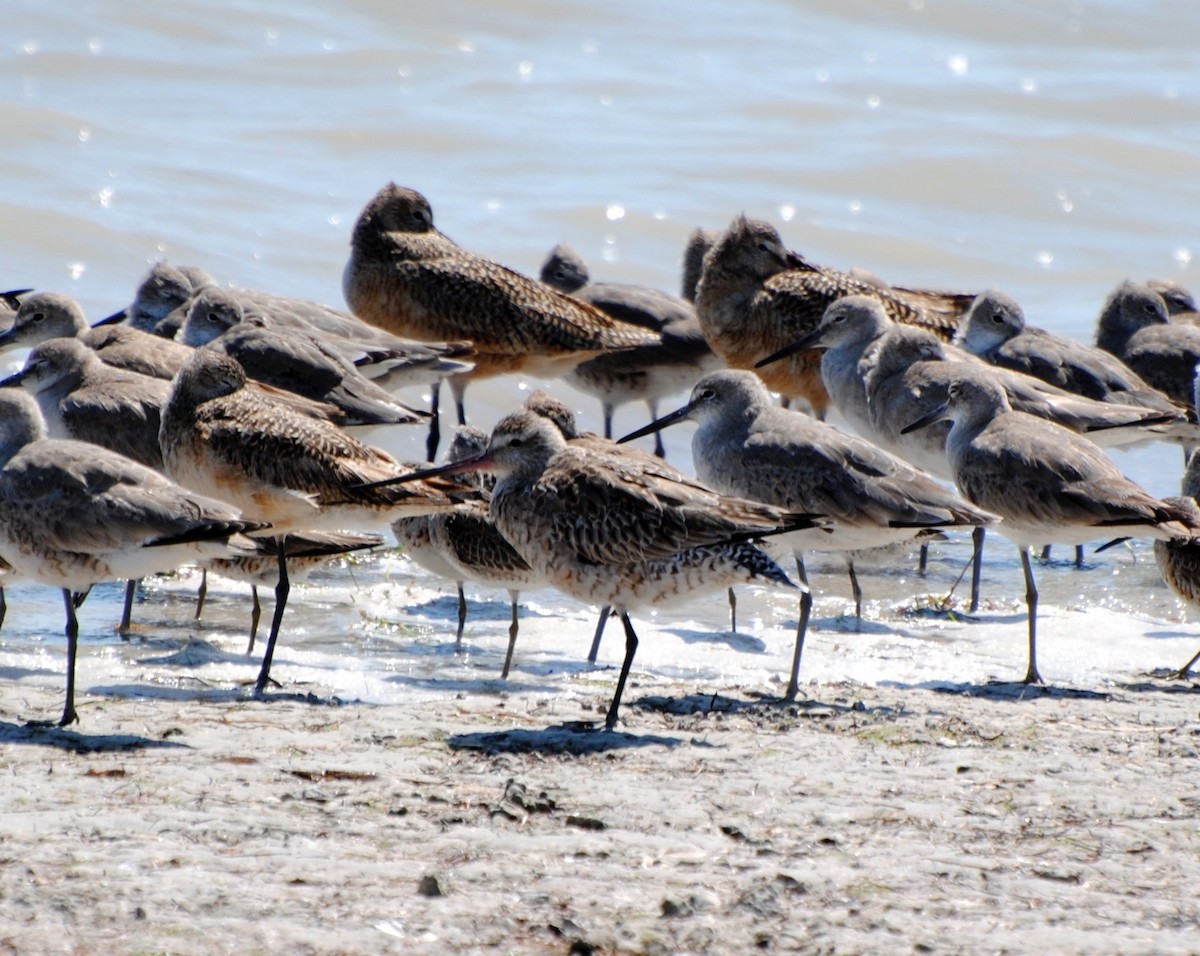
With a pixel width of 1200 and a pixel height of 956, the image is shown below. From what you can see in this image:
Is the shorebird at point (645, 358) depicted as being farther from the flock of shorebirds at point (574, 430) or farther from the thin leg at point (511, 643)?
the thin leg at point (511, 643)

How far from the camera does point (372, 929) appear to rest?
13.5 feet

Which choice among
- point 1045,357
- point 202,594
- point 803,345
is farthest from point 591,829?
point 1045,357

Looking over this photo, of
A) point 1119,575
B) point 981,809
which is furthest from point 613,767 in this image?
point 1119,575

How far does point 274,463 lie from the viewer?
24.2 feet

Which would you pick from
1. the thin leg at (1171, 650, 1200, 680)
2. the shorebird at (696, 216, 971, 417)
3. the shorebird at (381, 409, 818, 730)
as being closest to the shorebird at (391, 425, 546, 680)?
the shorebird at (381, 409, 818, 730)

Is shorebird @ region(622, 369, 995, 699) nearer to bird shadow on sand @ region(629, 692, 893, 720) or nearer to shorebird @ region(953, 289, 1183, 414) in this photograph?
bird shadow on sand @ region(629, 692, 893, 720)

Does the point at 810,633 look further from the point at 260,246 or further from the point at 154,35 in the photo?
the point at 154,35

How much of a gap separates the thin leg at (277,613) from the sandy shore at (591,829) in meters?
0.39

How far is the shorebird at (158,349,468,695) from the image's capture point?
7258 millimetres

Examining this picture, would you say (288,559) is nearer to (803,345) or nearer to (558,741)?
(558,741)

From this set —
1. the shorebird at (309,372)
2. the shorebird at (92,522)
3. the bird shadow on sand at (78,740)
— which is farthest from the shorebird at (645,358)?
the bird shadow on sand at (78,740)

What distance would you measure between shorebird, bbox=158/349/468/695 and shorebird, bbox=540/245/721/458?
4929 mm

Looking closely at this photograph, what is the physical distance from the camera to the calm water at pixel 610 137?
18.3 m

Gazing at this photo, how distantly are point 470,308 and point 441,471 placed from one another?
16.8 ft
